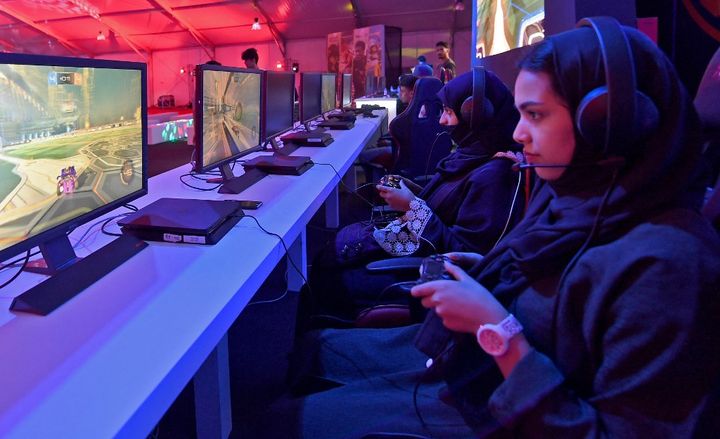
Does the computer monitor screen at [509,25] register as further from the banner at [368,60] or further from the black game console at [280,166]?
the banner at [368,60]

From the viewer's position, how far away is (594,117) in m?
0.71

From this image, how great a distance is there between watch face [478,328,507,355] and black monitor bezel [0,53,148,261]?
2.78ft

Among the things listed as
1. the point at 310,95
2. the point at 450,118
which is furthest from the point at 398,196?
the point at 310,95

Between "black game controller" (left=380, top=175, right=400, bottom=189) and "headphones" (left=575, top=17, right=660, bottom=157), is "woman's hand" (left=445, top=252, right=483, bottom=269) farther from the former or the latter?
"black game controller" (left=380, top=175, right=400, bottom=189)

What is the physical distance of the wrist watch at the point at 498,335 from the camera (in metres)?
0.75

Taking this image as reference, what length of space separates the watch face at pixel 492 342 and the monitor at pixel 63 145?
850mm

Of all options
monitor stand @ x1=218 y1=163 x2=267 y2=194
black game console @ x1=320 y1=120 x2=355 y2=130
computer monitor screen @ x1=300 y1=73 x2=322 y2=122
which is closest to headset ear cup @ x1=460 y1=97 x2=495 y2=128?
monitor stand @ x1=218 y1=163 x2=267 y2=194

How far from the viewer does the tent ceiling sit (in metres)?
11.9

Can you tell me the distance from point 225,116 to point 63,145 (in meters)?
0.80

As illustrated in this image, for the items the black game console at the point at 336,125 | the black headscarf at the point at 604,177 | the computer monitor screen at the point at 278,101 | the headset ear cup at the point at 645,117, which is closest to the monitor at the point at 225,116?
the computer monitor screen at the point at 278,101

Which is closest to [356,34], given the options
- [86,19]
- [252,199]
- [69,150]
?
[86,19]

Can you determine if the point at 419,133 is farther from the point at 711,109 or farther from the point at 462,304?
the point at 462,304

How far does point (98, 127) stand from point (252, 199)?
2.19 feet

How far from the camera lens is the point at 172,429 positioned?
1.63 meters
